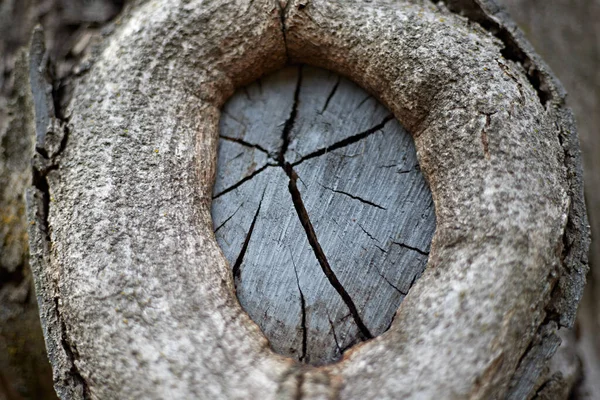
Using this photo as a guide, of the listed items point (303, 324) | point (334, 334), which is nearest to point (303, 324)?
point (303, 324)

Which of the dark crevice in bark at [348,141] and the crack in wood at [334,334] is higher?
the dark crevice in bark at [348,141]

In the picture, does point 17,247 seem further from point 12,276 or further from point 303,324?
point 303,324

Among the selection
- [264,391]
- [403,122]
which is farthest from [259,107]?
[264,391]

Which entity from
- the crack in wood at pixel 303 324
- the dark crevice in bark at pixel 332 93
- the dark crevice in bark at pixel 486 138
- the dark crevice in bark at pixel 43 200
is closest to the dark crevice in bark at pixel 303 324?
the crack in wood at pixel 303 324

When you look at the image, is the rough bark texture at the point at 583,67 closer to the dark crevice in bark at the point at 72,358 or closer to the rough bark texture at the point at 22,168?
the rough bark texture at the point at 22,168

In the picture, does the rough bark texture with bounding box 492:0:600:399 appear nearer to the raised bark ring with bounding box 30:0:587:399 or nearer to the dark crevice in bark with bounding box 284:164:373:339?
the raised bark ring with bounding box 30:0:587:399

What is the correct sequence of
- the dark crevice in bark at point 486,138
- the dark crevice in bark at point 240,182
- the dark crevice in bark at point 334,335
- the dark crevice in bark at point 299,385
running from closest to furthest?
1. the dark crevice in bark at point 299,385
2. the dark crevice in bark at point 486,138
3. the dark crevice in bark at point 334,335
4. the dark crevice in bark at point 240,182
